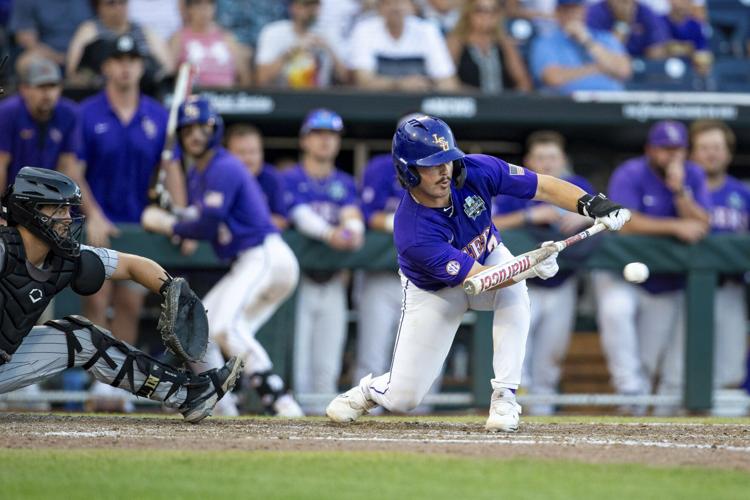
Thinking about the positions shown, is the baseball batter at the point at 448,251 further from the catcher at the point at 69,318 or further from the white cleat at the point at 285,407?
the white cleat at the point at 285,407

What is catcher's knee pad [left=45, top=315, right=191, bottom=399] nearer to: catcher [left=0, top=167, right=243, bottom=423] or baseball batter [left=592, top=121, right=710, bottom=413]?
catcher [left=0, top=167, right=243, bottom=423]

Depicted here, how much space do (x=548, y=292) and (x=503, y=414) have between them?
132 inches

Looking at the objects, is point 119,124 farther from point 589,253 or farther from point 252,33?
point 589,253

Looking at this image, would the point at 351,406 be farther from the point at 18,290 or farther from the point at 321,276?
the point at 321,276

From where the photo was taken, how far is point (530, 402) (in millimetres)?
8672

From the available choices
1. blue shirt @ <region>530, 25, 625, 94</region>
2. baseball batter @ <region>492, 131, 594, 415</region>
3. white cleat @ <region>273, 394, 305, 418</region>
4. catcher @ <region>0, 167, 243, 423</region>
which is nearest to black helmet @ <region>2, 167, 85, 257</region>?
catcher @ <region>0, 167, 243, 423</region>

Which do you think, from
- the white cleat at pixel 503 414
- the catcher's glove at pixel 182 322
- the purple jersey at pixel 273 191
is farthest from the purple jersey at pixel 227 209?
the white cleat at pixel 503 414

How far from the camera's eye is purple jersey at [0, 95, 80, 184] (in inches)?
317

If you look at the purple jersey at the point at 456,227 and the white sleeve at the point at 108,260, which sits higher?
the purple jersey at the point at 456,227

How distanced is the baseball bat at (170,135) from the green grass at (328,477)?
386 cm

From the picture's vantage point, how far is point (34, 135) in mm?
8078

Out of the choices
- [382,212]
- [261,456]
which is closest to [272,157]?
[382,212]

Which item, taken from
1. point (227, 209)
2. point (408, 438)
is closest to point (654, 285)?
point (227, 209)

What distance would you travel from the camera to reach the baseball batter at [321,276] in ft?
28.3
